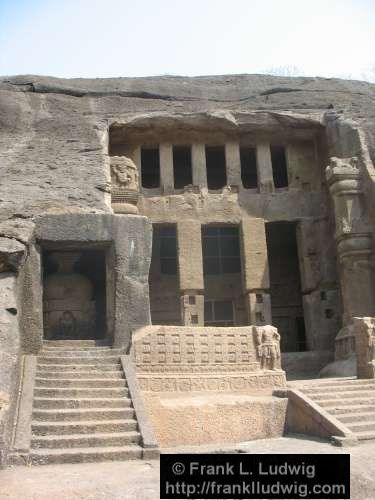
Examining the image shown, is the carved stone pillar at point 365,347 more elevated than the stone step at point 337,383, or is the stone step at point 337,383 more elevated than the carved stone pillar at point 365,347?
the carved stone pillar at point 365,347

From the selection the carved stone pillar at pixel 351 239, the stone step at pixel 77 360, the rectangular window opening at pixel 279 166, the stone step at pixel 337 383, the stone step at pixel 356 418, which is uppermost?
the rectangular window opening at pixel 279 166

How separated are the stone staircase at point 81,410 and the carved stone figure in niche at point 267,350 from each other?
2464 millimetres

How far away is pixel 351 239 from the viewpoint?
45.2 ft

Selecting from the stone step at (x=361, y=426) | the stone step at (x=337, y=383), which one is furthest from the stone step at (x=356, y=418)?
the stone step at (x=337, y=383)

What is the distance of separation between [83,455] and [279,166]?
13216 millimetres

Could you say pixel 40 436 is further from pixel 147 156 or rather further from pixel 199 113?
pixel 147 156

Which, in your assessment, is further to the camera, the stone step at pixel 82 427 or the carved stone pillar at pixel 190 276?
the carved stone pillar at pixel 190 276

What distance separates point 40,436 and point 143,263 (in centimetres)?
445

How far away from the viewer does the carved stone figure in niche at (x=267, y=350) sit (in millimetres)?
9695

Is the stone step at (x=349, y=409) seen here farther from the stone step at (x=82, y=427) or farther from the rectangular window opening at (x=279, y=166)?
the rectangular window opening at (x=279, y=166)

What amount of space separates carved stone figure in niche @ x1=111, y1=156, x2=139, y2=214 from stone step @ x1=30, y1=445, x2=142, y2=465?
7.02 metres

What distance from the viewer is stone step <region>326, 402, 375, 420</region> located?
27.2ft
